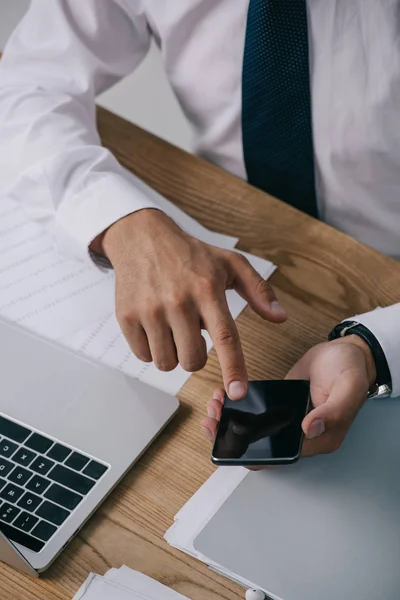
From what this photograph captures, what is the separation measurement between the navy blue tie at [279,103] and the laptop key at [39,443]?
442 mm

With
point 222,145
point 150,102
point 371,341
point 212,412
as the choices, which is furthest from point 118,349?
point 150,102

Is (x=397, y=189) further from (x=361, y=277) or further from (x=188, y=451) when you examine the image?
(x=188, y=451)

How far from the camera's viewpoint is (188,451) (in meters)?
0.64

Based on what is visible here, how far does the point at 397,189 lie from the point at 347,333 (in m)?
0.27

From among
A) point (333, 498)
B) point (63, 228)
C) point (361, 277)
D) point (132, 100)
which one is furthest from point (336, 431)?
point (132, 100)

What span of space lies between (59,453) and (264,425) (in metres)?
0.18

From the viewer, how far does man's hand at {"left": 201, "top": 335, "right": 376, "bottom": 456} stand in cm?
60

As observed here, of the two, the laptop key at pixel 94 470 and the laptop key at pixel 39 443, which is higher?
the laptop key at pixel 39 443

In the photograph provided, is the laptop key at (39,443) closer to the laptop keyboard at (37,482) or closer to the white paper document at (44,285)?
the laptop keyboard at (37,482)

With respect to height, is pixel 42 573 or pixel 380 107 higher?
pixel 380 107

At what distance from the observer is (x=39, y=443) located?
Result: 2.05ft

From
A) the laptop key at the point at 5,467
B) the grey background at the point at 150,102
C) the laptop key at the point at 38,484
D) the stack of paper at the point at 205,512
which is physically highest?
the laptop key at the point at 5,467

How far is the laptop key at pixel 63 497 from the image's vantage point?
1.94ft

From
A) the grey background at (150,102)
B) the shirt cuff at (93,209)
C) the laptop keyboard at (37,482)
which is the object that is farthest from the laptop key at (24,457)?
the grey background at (150,102)
